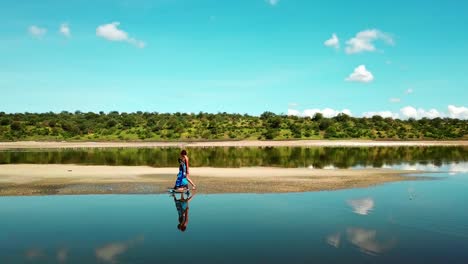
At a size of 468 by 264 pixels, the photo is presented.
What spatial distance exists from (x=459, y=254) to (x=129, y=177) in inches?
909

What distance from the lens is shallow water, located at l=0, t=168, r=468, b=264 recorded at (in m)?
11.9

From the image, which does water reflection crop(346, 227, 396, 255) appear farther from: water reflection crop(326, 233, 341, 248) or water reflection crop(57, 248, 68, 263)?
water reflection crop(57, 248, 68, 263)

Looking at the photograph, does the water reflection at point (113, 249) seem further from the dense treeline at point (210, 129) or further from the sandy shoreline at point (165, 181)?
the dense treeline at point (210, 129)

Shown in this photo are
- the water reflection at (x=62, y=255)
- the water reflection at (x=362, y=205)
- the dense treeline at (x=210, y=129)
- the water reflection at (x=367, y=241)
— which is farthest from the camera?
the dense treeline at (x=210, y=129)

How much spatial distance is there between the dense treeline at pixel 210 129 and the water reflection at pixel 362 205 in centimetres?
8401

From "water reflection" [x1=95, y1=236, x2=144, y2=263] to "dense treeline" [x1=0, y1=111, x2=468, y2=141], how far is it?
9241 cm

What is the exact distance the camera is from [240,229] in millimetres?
14914

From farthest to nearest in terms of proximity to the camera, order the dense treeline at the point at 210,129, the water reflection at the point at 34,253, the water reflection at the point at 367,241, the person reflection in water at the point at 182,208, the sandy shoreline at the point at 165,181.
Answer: the dense treeline at the point at 210,129, the sandy shoreline at the point at 165,181, the person reflection in water at the point at 182,208, the water reflection at the point at 367,241, the water reflection at the point at 34,253

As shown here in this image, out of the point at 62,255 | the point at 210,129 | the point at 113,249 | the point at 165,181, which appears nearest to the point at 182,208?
the point at 113,249

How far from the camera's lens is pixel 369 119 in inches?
5842

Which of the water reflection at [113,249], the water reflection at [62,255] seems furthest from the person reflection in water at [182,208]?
the water reflection at [62,255]

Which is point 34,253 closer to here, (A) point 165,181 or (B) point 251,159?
(A) point 165,181

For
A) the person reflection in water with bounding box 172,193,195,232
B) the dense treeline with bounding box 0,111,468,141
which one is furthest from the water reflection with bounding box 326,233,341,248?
the dense treeline with bounding box 0,111,468,141

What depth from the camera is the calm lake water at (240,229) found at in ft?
39.0
